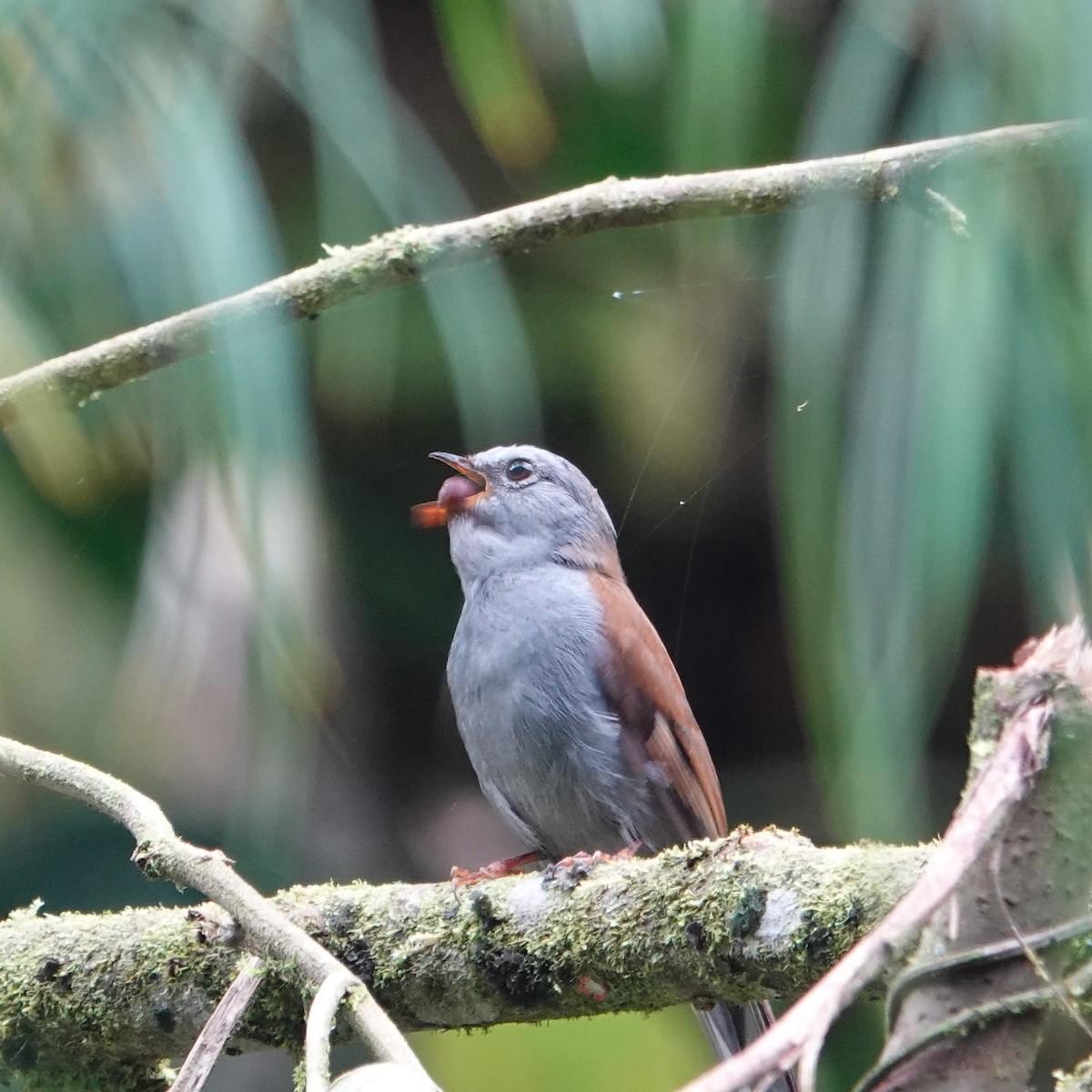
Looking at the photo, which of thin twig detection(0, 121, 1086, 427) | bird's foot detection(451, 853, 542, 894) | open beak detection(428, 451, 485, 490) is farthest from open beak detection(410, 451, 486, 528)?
thin twig detection(0, 121, 1086, 427)

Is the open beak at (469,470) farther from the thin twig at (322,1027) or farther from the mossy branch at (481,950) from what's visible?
the thin twig at (322,1027)

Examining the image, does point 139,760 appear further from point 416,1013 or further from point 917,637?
point 917,637

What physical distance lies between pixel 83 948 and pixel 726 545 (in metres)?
2.99

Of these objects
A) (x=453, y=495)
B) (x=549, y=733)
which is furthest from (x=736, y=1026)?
(x=453, y=495)

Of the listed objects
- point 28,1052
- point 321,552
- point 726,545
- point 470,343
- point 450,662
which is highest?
point 726,545

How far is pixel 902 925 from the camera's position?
3.01 ft

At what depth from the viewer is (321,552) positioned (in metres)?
4.23

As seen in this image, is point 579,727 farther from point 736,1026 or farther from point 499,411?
point 499,411

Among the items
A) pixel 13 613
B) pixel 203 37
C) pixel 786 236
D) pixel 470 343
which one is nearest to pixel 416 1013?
pixel 470 343

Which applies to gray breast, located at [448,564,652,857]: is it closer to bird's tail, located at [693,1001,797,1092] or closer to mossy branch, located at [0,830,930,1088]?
bird's tail, located at [693,1001,797,1092]

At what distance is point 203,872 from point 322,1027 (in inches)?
17.4

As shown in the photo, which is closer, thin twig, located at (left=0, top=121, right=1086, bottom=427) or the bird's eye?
thin twig, located at (left=0, top=121, right=1086, bottom=427)

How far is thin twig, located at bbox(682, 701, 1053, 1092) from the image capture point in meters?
0.84

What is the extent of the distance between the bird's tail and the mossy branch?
689mm
